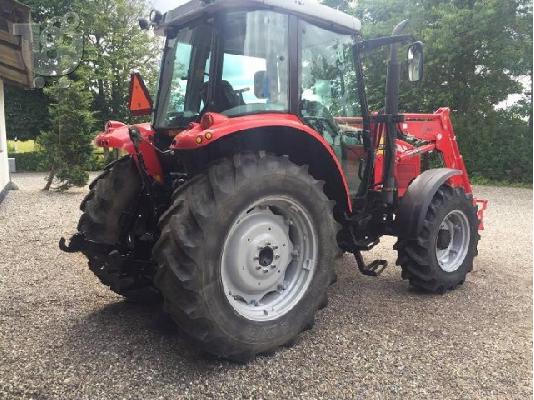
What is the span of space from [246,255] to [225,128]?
816mm

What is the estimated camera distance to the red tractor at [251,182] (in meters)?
2.74

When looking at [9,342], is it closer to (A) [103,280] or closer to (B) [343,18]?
(A) [103,280]

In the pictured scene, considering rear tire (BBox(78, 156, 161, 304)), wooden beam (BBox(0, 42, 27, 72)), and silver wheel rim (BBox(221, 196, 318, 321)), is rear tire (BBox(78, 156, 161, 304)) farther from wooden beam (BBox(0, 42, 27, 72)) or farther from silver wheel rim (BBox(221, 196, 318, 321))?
wooden beam (BBox(0, 42, 27, 72))

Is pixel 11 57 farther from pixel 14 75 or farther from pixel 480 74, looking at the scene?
pixel 480 74

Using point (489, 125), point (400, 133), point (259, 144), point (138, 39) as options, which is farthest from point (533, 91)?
point (138, 39)

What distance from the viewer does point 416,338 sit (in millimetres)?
3340

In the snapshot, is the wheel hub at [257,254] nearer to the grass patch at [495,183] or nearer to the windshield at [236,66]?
the windshield at [236,66]

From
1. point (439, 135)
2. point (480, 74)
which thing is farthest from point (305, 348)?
point (480, 74)

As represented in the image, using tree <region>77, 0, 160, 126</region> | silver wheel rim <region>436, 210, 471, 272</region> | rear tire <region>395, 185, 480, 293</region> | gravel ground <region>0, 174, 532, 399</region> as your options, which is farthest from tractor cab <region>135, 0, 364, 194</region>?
tree <region>77, 0, 160, 126</region>

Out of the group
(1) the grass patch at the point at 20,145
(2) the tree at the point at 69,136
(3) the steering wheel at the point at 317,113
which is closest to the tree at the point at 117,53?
(1) the grass patch at the point at 20,145

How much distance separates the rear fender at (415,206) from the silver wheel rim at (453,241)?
1.36 feet

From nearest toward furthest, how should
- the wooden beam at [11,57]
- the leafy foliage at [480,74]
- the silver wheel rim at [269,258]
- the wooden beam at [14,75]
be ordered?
the silver wheel rim at [269,258] → the wooden beam at [11,57] → the wooden beam at [14,75] → the leafy foliage at [480,74]

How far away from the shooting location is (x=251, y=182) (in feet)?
9.33

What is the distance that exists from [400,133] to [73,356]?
3.57 m
